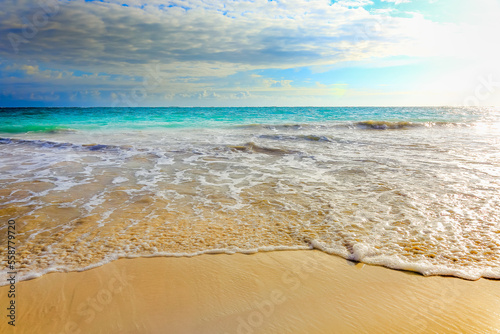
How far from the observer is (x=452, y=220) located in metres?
4.42

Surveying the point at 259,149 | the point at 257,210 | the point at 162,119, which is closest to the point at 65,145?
the point at 259,149

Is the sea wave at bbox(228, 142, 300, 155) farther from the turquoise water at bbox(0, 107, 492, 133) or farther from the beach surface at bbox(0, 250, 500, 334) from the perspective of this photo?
the turquoise water at bbox(0, 107, 492, 133)

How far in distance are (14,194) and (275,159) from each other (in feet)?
23.2

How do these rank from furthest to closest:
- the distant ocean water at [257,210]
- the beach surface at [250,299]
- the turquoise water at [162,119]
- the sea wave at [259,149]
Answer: the turquoise water at [162,119], the sea wave at [259,149], the distant ocean water at [257,210], the beach surface at [250,299]

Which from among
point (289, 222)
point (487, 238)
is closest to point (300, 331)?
point (289, 222)

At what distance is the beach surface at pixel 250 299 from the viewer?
2.48 metres

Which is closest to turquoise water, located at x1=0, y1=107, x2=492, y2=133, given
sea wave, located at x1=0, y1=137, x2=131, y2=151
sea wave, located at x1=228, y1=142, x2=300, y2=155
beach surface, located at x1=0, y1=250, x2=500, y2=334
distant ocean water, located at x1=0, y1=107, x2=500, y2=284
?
sea wave, located at x1=0, y1=137, x2=131, y2=151

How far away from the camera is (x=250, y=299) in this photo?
2797mm

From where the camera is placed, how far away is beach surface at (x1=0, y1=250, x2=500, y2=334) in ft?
8.13

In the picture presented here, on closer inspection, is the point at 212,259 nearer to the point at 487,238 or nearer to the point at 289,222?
the point at 289,222

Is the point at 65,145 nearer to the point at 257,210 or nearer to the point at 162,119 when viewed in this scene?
the point at 257,210

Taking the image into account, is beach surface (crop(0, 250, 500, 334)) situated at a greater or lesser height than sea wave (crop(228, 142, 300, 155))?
lesser

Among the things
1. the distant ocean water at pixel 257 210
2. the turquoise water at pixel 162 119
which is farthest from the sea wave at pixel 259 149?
the turquoise water at pixel 162 119

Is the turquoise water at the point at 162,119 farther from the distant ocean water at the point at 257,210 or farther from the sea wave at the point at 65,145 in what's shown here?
the distant ocean water at the point at 257,210
